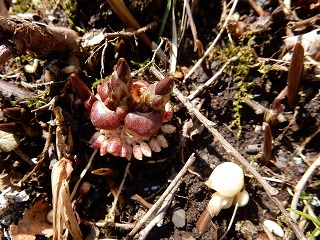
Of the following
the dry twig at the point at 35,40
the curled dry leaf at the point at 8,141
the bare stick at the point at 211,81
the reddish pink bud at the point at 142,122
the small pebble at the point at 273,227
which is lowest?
the small pebble at the point at 273,227

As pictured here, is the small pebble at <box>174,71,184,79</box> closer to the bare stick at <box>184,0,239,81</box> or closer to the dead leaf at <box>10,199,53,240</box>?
the bare stick at <box>184,0,239,81</box>

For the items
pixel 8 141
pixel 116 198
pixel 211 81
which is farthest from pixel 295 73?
pixel 8 141

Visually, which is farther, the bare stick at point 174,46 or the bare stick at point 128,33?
the bare stick at point 174,46

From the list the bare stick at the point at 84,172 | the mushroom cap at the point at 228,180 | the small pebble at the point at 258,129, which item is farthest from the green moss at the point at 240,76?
the bare stick at the point at 84,172

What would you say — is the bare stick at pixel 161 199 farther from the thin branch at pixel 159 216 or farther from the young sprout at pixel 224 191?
the young sprout at pixel 224 191

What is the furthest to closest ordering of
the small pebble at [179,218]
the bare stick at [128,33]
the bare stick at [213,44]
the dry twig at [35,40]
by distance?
the bare stick at [213,44]
the bare stick at [128,33]
the small pebble at [179,218]
the dry twig at [35,40]

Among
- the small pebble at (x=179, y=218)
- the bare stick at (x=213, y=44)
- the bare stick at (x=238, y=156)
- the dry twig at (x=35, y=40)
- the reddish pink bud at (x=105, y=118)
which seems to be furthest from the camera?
the bare stick at (x=213, y=44)

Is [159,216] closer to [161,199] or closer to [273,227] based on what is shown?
[161,199]
